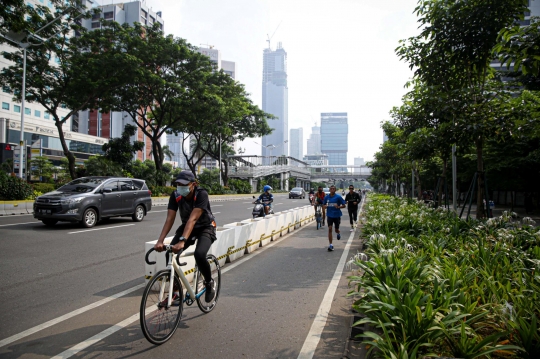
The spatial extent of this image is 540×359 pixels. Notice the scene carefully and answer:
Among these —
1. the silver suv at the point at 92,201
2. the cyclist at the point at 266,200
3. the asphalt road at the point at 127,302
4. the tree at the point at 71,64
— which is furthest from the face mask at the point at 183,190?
the tree at the point at 71,64

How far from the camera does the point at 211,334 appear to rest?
4164 millimetres

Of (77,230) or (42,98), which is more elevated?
(42,98)

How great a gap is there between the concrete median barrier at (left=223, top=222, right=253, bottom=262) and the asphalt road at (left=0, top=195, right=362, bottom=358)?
0.21m

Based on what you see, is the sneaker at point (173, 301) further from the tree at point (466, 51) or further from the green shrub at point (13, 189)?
the green shrub at point (13, 189)

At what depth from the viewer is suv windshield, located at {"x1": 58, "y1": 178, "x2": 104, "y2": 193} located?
13.2 meters

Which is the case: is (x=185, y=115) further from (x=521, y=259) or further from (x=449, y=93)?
(x=521, y=259)

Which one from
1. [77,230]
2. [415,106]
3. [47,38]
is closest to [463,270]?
[415,106]

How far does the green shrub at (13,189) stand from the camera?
19.8 meters

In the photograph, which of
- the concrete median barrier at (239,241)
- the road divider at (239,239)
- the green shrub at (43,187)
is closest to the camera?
the road divider at (239,239)

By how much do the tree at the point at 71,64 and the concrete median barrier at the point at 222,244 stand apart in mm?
19688

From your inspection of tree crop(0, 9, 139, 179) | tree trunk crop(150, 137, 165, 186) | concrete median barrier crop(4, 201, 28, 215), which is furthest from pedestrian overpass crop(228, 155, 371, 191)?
concrete median barrier crop(4, 201, 28, 215)

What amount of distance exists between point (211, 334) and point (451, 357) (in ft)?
7.76

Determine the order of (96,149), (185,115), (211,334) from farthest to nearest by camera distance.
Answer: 1. (96,149)
2. (185,115)
3. (211,334)

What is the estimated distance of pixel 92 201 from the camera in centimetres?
1286
